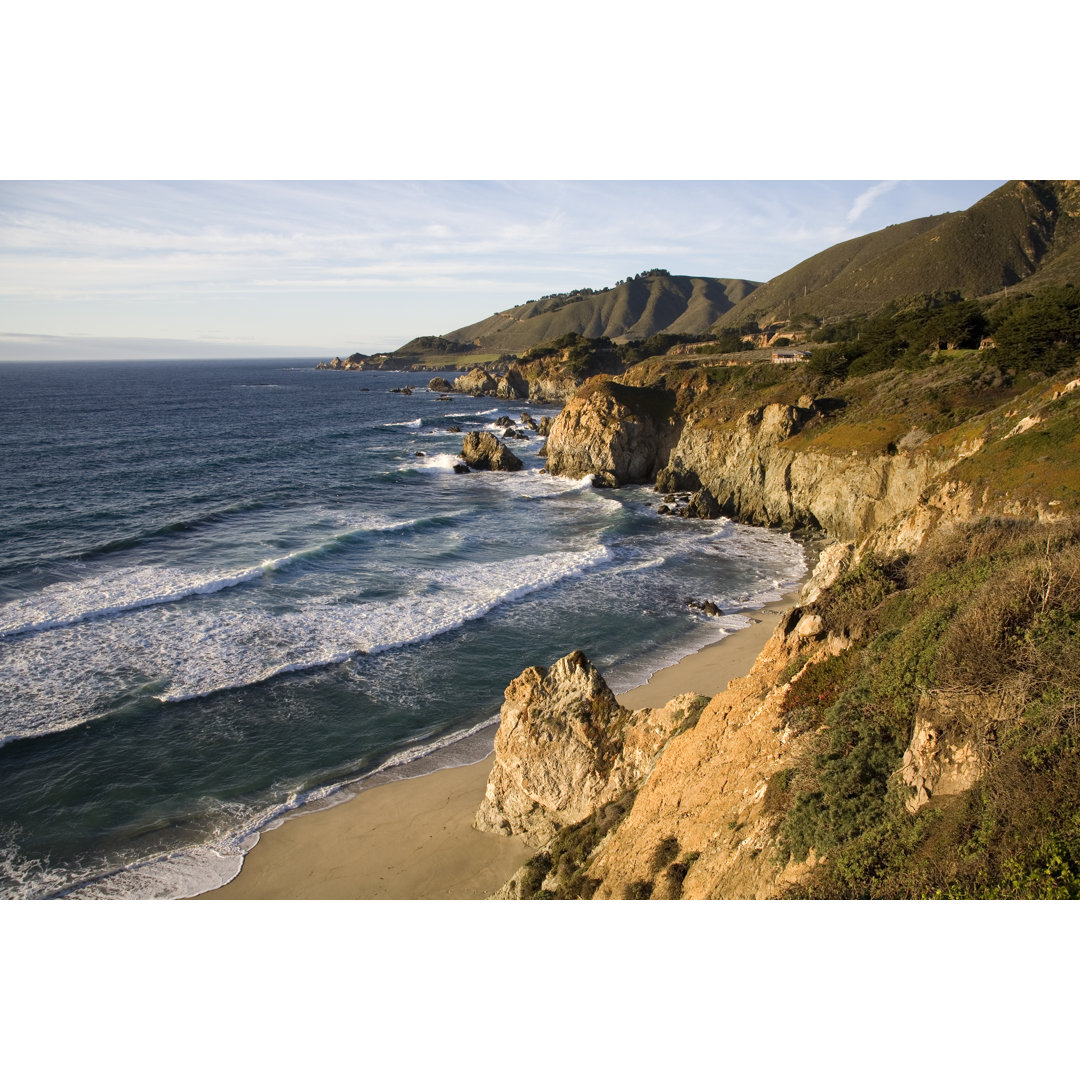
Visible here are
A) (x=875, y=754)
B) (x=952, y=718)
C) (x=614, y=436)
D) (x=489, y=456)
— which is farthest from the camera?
(x=489, y=456)

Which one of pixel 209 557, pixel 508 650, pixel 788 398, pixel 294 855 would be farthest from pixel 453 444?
pixel 294 855

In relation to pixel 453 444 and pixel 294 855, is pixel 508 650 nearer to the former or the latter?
pixel 294 855

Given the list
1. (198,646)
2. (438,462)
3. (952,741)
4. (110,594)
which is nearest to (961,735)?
Answer: (952,741)

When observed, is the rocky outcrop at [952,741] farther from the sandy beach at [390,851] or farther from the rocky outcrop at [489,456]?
the rocky outcrop at [489,456]

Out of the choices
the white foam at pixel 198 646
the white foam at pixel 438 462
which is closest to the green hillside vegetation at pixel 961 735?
the white foam at pixel 198 646

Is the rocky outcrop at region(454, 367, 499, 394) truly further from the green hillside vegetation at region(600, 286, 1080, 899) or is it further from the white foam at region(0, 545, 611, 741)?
the green hillside vegetation at region(600, 286, 1080, 899)

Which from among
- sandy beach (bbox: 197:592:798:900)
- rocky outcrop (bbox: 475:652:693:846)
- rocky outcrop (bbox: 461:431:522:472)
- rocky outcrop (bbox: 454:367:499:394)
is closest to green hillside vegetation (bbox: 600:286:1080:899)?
rocky outcrop (bbox: 475:652:693:846)

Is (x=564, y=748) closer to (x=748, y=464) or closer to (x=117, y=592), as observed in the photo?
(x=117, y=592)
